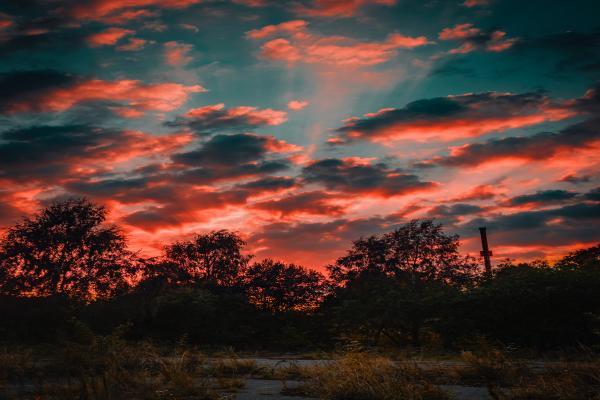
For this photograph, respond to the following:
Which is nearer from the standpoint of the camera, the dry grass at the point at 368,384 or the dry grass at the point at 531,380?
the dry grass at the point at 531,380

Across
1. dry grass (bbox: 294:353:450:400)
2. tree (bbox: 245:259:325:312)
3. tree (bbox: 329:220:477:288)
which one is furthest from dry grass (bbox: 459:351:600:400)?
tree (bbox: 329:220:477:288)

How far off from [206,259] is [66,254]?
1081cm

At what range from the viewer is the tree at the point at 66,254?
113ft

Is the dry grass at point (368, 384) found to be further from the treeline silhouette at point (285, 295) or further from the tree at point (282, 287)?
the tree at point (282, 287)

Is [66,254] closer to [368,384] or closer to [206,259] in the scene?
[206,259]

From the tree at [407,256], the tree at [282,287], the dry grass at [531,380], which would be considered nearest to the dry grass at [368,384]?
the dry grass at [531,380]

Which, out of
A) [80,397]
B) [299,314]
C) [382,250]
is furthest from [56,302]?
[382,250]

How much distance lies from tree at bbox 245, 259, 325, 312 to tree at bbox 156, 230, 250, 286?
704 cm

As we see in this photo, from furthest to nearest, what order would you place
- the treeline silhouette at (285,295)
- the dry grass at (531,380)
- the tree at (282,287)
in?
the tree at (282,287), the treeline silhouette at (285,295), the dry grass at (531,380)

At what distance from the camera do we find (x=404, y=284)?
70.3 feet

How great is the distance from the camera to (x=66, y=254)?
35.9m

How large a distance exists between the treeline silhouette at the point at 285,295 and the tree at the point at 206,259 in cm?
10

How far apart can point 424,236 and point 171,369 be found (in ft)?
110

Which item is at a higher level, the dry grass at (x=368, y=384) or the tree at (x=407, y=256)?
the tree at (x=407, y=256)
